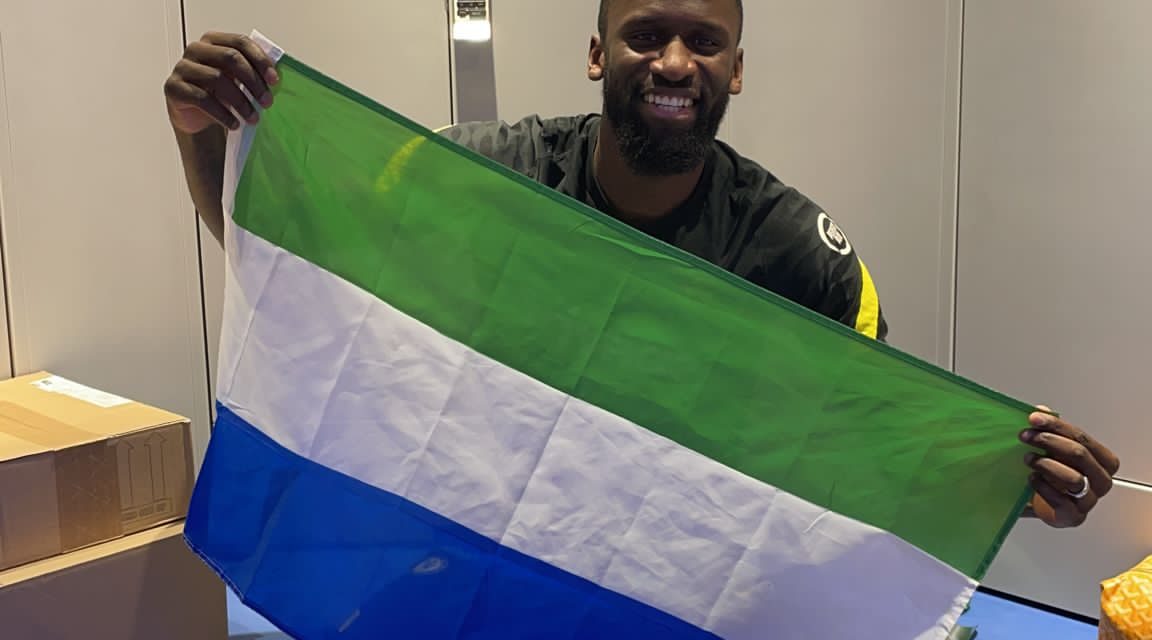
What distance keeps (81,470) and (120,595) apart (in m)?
0.23

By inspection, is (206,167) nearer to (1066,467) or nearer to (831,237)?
(831,237)

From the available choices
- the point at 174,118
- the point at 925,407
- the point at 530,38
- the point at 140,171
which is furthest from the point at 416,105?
the point at 925,407

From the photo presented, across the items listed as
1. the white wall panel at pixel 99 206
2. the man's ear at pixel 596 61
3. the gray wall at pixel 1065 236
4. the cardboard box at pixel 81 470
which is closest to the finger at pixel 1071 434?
the man's ear at pixel 596 61

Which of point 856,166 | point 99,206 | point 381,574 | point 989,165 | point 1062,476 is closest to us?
point 1062,476

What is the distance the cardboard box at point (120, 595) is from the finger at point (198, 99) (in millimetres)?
849

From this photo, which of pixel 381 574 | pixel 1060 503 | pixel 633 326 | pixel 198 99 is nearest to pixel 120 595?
pixel 381 574

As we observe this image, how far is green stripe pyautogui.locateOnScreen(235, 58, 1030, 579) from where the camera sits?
123 cm

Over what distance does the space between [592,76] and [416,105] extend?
1.05 m

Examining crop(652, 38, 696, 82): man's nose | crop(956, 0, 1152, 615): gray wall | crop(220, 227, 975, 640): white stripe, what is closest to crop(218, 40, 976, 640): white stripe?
crop(220, 227, 975, 640): white stripe

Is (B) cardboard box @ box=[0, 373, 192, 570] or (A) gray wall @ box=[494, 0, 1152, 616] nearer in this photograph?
(B) cardboard box @ box=[0, 373, 192, 570]

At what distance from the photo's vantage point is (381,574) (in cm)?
128

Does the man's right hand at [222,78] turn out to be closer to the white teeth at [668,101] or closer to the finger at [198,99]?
the finger at [198,99]

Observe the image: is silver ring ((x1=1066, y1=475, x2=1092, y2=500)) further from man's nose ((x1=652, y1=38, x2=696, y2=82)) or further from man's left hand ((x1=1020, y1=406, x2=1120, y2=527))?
man's nose ((x1=652, y1=38, x2=696, y2=82))

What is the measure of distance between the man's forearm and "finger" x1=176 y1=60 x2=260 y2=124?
4.4 inches
